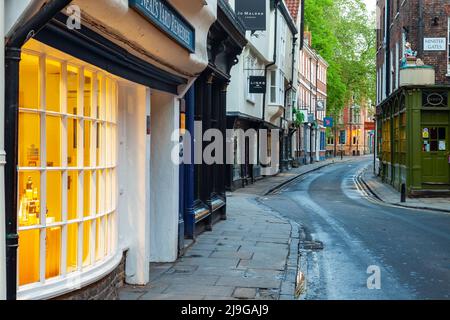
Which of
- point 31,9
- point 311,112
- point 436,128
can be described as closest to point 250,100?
point 436,128

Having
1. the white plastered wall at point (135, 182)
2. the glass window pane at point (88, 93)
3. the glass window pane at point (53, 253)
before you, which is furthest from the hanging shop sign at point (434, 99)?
the glass window pane at point (53, 253)

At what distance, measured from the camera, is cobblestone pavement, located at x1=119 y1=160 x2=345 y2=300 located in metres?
7.81

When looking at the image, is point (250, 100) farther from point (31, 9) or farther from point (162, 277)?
point (31, 9)

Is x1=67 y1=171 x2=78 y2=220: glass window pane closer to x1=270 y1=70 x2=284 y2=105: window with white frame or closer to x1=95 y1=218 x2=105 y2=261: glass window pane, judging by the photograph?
x1=95 y1=218 x2=105 y2=261: glass window pane

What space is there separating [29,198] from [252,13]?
18533 mm

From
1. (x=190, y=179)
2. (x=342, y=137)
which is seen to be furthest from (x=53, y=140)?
(x=342, y=137)

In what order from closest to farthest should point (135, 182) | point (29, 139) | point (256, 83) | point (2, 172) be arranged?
point (2, 172)
point (29, 139)
point (135, 182)
point (256, 83)

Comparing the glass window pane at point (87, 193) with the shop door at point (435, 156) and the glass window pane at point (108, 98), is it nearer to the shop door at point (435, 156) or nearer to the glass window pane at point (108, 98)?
the glass window pane at point (108, 98)

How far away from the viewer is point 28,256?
5082 millimetres

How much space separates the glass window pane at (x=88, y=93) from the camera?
607 centimetres

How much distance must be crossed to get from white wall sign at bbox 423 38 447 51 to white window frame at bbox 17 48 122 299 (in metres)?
19.4

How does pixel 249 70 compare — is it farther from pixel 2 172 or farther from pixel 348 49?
pixel 348 49
